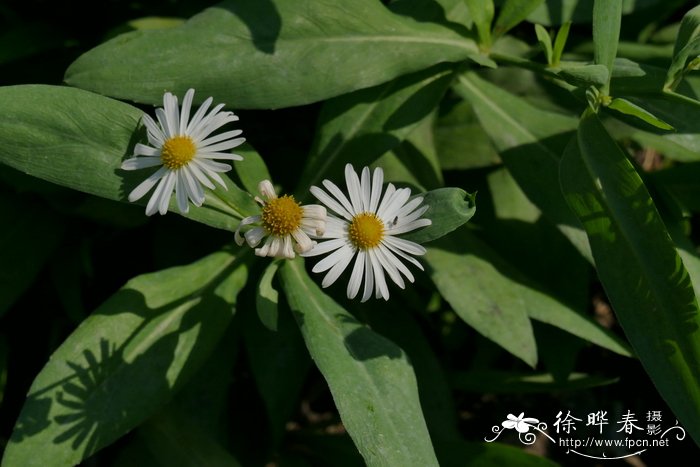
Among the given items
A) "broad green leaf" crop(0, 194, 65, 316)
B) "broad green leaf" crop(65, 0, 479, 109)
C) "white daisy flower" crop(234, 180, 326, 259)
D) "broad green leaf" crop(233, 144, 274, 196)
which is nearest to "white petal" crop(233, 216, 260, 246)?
"white daisy flower" crop(234, 180, 326, 259)

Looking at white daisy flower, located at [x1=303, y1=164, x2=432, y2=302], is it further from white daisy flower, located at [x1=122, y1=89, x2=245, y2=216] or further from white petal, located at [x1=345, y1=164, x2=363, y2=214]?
white daisy flower, located at [x1=122, y1=89, x2=245, y2=216]

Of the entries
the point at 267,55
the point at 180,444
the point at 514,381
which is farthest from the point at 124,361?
the point at 514,381

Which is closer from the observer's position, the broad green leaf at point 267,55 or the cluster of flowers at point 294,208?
the cluster of flowers at point 294,208

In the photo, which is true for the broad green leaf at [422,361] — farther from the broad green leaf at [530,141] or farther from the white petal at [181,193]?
the white petal at [181,193]

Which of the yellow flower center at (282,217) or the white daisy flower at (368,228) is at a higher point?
the white daisy flower at (368,228)

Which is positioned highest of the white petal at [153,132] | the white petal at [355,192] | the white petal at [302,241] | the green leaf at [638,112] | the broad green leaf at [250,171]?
the green leaf at [638,112]

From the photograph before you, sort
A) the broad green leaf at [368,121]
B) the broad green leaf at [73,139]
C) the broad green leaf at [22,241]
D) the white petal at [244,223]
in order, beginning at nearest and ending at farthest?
1. the white petal at [244,223]
2. the broad green leaf at [73,139]
3. the broad green leaf at [368,121]
4. the broad green leaf at [22,241]

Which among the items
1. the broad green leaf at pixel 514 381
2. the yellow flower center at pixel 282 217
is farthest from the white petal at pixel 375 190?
the broad green leaf at pixel 514 381
